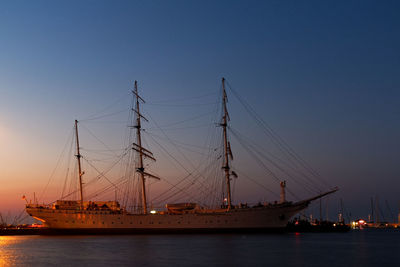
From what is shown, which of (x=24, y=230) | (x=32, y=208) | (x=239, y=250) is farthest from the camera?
(x=24, y=230)

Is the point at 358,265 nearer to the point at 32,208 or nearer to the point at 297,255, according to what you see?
the point at 297,255

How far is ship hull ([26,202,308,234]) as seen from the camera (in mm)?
63844

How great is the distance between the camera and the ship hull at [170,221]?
209 ft

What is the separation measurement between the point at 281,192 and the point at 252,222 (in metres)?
6.33

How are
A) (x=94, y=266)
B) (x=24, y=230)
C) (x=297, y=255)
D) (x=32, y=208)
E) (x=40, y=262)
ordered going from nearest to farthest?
(x=94, y=266) < (x=40, y=262) < (x=297, y=255) < (x=32, y=208) < (x=24, y=230)

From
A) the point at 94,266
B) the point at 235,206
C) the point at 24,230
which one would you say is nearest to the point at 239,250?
the point at 94,266

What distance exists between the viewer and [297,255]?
40250 mm

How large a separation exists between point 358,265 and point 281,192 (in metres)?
30.5

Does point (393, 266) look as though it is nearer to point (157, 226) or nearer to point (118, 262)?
point (118, 262)

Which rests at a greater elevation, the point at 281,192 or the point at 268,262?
the point at 281,192

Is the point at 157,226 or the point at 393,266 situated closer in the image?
the point at 393,266

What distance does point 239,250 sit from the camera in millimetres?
43250

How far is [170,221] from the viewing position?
6700 cm

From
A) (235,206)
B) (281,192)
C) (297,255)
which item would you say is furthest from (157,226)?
(297,255)
